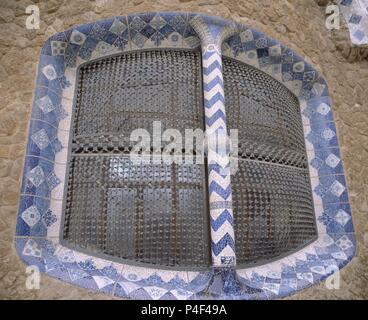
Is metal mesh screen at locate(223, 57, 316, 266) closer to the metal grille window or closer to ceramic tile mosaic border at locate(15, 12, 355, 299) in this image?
the metal grille window

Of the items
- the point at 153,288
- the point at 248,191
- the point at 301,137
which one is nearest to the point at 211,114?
the point at 248,191

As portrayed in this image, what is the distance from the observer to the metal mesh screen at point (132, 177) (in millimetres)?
2504

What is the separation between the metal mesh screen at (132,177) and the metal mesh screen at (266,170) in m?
0.34

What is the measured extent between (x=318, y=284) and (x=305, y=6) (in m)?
2.69

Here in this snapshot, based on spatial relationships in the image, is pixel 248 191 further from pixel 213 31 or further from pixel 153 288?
pixel 213 31

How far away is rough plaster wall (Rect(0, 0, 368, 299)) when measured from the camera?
2.25 metres

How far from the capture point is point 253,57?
10.7 ft

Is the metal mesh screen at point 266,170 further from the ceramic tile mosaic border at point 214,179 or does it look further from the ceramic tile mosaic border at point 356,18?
the ceramic tile mosaic border at point 356,18

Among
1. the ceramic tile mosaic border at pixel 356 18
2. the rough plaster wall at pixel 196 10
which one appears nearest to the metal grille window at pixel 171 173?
the rough plaster wall at pixel 196 10

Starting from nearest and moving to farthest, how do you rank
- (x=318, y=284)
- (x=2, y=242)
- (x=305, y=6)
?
(x=2, y=242), (x=318, y=284), (x=305, y=6)

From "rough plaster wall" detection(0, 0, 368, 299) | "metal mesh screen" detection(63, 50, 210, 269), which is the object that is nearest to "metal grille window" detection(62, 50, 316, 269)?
"metal mesh screen" detection(63, 50, 210, 269)

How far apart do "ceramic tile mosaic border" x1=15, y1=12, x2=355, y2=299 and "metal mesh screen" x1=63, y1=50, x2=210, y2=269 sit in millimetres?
102

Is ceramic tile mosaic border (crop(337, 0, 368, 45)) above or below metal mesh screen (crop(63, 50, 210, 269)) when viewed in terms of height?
above

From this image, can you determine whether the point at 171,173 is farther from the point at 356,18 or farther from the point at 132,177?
the point at 356,18
